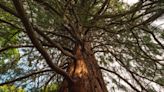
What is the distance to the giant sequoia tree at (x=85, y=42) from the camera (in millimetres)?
2375

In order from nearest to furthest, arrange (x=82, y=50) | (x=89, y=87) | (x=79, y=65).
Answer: (x=89, y=87) → (x=79, y=65) → (x=82, y=50)

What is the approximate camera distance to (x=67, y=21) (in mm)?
2559

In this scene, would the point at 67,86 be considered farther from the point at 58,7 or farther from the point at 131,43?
the point at 131,43

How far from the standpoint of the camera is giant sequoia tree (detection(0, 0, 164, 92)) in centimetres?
238

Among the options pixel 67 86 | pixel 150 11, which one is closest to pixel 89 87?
pixel 67 86

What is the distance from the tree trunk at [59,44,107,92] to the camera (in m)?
2.43

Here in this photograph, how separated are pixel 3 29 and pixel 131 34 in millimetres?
1261

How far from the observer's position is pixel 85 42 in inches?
132

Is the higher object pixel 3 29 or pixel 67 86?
pixel 3 29

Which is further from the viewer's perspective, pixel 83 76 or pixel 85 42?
pixel 85 42

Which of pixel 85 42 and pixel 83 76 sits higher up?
pixel 85 42

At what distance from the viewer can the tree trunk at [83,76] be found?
2.43 metres

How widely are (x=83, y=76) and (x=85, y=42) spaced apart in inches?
33.8

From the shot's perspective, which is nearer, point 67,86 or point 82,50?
point 67,86
